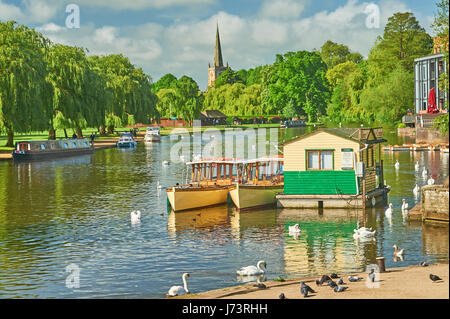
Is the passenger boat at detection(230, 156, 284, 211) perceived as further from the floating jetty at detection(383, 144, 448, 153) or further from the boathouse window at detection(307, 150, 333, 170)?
the floating jetty at detection(383, 144, 448, 153)

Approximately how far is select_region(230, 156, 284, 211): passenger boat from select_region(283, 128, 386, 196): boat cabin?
183 cm

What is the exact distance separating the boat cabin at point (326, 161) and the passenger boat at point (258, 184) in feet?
5.99

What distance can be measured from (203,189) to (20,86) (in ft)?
139

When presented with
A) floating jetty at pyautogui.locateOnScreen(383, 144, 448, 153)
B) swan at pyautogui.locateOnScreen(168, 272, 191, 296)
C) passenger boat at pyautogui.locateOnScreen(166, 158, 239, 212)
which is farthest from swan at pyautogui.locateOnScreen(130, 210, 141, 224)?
floating jetty at pyautogui.locateOnScreen(383, 144, 448, 153)

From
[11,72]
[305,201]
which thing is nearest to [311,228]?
[305,201]

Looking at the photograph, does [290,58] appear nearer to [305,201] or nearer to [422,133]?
[422,133]

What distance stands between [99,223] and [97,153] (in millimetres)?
55341

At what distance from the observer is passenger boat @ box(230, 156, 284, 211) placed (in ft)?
127

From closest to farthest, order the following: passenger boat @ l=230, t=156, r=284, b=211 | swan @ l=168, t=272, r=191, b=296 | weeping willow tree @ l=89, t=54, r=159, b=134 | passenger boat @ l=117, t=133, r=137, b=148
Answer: swan @ l=168, t=272, r=191, b=296 < passenger boat @ l=230, t=156, r=284, b=211 < passenger boat @ l=117, t=133, r=137, b=148 < weeping willow tree @ l=89, t=54, r=159, b=134

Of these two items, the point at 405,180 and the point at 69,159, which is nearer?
the point at 405,180

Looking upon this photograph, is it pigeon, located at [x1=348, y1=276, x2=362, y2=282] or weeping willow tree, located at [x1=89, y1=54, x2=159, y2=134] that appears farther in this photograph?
weeping willow tree, located at [x1=89, y1=54, x2=159, y2=134]

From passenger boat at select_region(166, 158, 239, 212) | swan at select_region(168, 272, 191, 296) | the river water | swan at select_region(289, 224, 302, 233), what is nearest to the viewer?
swan at select_region(168, 272, 191, 296)

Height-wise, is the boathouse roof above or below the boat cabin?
above
